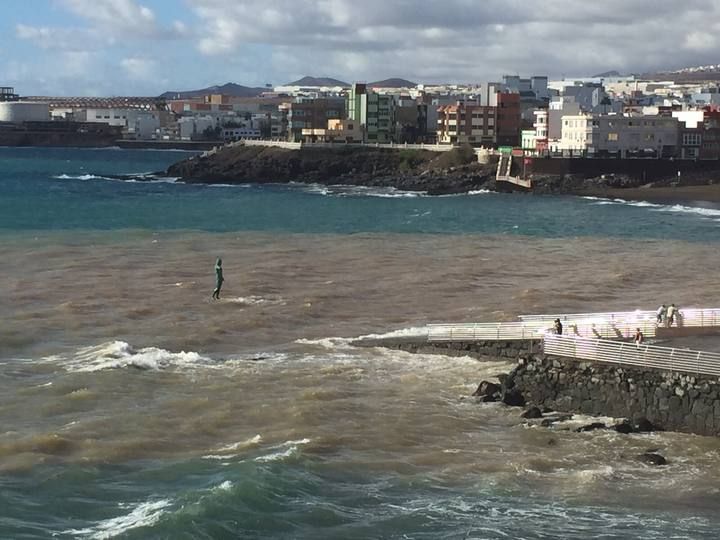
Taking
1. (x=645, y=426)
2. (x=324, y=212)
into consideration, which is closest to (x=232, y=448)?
(x=645, y=426)

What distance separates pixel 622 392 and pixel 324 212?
4741 centimetres

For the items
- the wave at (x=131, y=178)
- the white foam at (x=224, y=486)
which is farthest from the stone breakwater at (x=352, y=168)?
the white foam at (x=224, y=486)

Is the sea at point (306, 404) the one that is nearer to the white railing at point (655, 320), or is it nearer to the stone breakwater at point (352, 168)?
the white railing at point (655, 320)

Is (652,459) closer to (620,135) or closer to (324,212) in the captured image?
(324,212)

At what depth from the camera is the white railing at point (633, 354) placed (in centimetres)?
1975

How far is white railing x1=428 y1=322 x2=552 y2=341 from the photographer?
24266 millimetres

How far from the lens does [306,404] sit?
2100 cm

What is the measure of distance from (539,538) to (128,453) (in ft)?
21.9

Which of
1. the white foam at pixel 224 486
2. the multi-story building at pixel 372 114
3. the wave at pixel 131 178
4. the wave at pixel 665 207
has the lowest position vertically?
the white foam at pixel 224 486

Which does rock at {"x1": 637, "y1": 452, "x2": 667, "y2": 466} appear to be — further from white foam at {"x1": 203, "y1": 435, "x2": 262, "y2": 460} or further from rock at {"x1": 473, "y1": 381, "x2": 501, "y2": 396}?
white foam at {"x1": 203, "y1": 435, "x2": 262, "y2": 460}

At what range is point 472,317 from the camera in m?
29.9

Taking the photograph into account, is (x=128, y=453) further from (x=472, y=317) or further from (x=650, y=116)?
(x=650, y=116)

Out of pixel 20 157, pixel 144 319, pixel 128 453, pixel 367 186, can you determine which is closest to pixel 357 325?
pixel 144 319

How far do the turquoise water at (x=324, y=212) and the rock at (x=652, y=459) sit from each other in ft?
116
